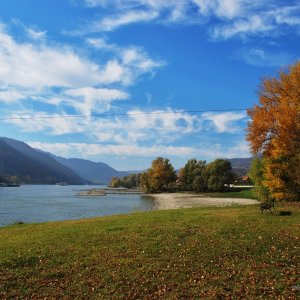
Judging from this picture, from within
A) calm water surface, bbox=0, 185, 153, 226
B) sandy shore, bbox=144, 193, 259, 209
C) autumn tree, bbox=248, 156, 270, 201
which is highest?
autumn tree, bbox=248, 156, 270, 201

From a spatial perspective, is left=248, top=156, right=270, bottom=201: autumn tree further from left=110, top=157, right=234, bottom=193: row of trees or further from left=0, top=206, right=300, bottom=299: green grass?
left=110, top=157, right=234, bottom=193: row of trees

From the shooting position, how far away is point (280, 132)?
3759 cm

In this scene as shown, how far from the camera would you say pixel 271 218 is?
23.3 meters

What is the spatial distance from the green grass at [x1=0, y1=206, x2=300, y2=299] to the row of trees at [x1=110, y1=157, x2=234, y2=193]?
350ft

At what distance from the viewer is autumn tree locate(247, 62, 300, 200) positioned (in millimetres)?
36594

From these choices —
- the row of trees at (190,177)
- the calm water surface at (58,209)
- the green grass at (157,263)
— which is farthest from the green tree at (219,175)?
the green grass at (157,263)

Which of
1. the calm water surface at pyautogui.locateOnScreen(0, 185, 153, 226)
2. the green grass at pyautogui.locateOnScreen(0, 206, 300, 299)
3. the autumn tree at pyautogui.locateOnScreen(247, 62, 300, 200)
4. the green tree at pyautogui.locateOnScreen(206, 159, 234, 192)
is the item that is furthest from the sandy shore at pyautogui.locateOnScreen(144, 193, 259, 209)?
the green tree at pyautogui.locateOnScreen(206, 159, 234, 192)

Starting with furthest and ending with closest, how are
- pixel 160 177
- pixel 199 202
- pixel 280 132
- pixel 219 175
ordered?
1. pixel 160 177
2. pixel 219 175
3. pixel 199 202
4. pixel 280 132

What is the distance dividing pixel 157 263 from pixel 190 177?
13211cm

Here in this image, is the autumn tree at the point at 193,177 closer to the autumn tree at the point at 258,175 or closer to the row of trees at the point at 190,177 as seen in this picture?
the row of trees at the point at 190,177

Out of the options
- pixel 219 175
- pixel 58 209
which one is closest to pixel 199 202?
pixel 58 209

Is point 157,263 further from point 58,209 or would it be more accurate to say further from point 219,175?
point 219,175

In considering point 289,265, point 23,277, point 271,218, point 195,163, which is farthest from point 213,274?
point 195,163

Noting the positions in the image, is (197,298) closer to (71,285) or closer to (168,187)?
(71,285)
